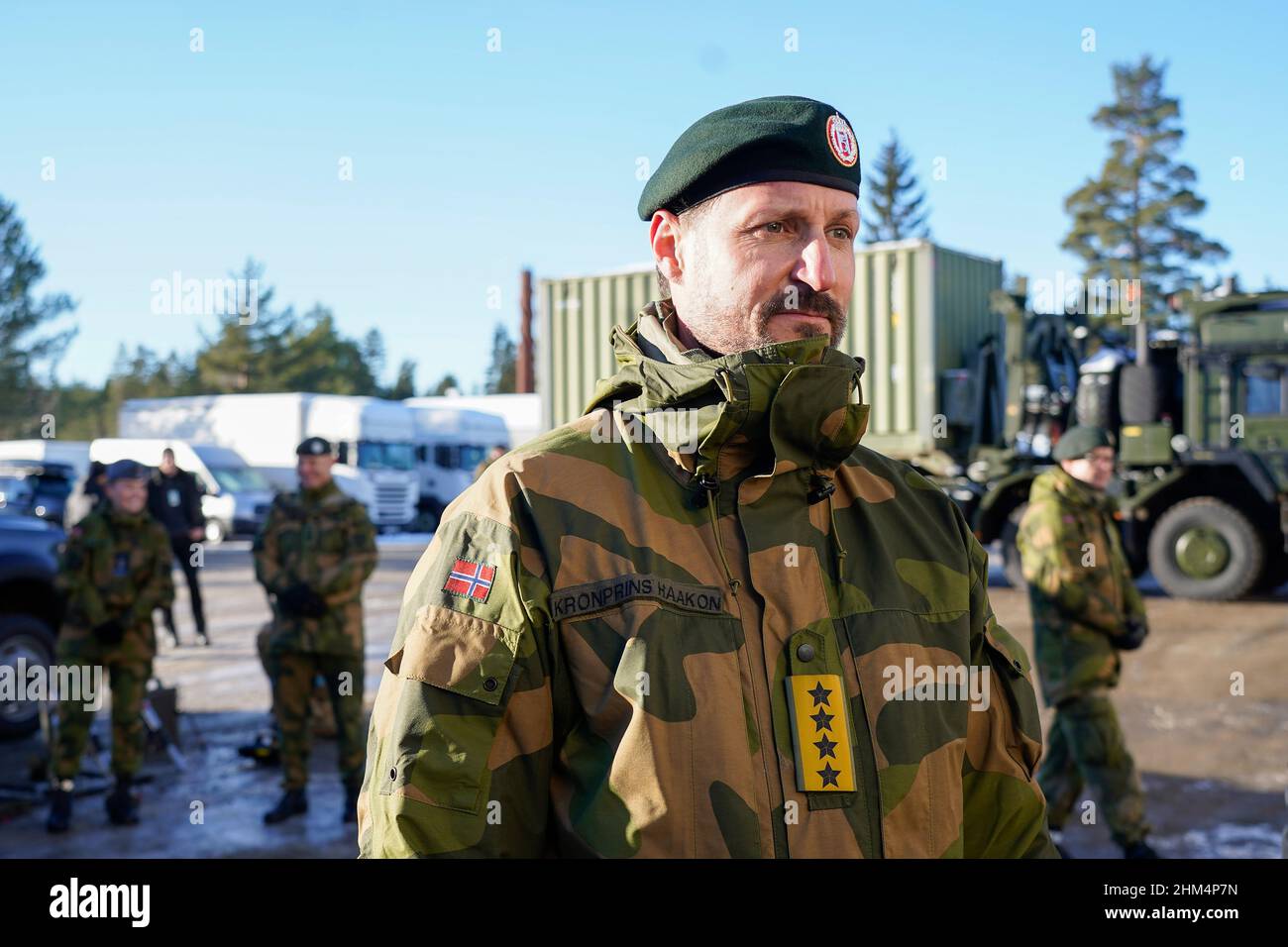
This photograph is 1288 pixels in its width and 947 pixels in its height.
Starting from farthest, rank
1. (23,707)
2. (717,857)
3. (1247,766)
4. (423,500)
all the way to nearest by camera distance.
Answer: (423,500), (23,707), (1247,766), (717,857)

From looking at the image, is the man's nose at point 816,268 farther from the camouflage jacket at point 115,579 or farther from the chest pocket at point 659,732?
the camouflage jacket at point 115,579

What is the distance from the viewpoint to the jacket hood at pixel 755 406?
4.90 ft

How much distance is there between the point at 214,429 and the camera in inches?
962

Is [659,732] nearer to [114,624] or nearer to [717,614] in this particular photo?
[717,614]

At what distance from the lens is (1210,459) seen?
11641mm

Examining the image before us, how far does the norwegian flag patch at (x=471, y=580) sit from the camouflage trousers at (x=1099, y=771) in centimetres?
404

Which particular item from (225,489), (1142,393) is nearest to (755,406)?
(1142,393)

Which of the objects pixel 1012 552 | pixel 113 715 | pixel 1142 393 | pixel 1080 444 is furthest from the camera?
pixel 1142 393

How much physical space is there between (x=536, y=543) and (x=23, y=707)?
6.83 m

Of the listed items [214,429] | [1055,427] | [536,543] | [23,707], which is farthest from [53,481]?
[536,543]

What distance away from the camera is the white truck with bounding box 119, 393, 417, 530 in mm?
22609

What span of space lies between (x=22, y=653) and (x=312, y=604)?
245cm
